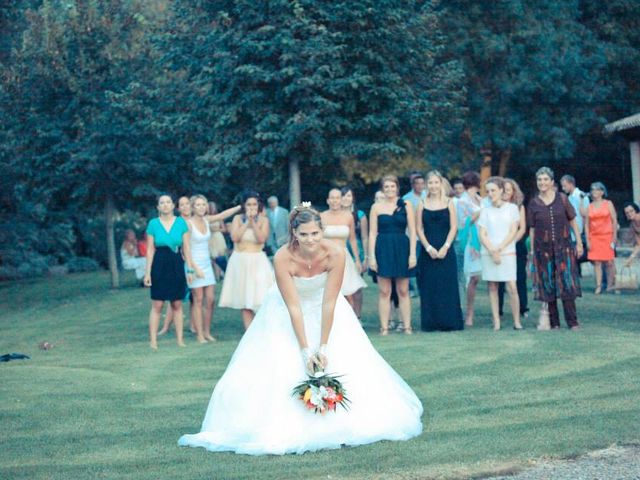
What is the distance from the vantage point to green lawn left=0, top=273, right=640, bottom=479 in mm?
7574

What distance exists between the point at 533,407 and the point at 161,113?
2049 cm

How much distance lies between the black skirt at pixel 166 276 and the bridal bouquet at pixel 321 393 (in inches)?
250

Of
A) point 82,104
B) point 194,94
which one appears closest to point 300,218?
point 82,104

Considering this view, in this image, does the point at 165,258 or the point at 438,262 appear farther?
the point at 438,262

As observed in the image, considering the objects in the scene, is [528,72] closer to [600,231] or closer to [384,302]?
[600,231]

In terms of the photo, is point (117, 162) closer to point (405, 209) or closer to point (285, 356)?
point (405, 209)

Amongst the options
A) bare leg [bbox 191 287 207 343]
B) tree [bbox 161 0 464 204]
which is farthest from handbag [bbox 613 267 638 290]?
tree [bbox 161 0 464 204]

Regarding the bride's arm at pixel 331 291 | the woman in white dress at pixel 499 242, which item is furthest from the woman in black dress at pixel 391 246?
the bride's arm at pixel 331 291

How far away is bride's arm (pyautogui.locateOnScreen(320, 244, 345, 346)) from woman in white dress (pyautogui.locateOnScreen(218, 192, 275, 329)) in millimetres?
6376

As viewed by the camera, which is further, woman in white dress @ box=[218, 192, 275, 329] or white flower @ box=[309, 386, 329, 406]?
woman in white dress @ box=[218, 192, 275, 329]

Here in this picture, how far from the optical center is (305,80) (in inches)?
1037

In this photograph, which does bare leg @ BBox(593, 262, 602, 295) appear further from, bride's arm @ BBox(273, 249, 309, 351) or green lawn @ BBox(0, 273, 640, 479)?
bride's arm @ BBox(273, 249, 309, 351)

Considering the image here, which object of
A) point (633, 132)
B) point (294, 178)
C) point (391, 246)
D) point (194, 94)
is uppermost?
point (194, 94)

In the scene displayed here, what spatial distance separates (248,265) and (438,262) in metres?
2.56
